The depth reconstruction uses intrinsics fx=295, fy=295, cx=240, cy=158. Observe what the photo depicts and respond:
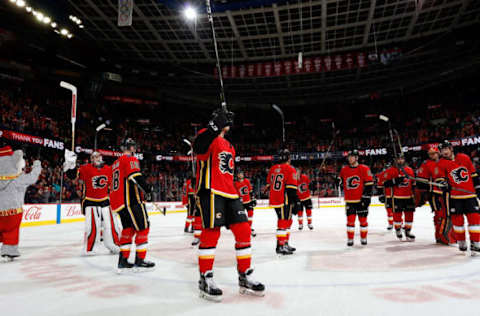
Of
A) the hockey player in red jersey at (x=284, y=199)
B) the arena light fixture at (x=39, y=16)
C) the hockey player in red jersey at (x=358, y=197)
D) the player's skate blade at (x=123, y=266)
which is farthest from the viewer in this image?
the arena light fixture at (x=39, y=16)

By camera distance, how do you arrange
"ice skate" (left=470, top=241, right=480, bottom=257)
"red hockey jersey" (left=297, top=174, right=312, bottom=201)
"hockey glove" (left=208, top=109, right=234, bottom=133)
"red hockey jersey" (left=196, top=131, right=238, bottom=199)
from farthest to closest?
"red hockey jersey" (left=297, top=174, right=312, bottom=201), "ice skate" (left=470, top=241, right=480, bottom=257), "red hockey jersey" (left=196, top=131, right=238, bottom=199), "hockey glove" (left=208, top=109, right=234, bottom=133)

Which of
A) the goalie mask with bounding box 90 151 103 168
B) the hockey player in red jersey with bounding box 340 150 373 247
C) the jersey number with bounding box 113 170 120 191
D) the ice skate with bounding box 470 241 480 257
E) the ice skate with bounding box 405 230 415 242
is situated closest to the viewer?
the jersey number with bounding box 113 170 120 191

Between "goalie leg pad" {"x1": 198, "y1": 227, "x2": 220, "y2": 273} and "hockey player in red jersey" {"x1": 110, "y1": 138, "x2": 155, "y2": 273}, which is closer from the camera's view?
"goalie leg pad" {"x1": 198, "y1": 227, "x2": 220, "y2": 273}

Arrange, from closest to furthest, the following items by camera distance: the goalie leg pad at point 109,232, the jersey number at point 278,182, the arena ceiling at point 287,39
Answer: the jersey number at point 278,182
the goalie leg pad at point 109,232
the arena ceiling at point 287,39

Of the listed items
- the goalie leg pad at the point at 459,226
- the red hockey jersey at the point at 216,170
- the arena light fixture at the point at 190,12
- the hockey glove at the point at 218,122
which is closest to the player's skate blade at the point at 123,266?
the red hockey jersey at the point at 216,170

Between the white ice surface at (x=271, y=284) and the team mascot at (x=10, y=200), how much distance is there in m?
0.29

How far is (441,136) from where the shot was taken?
23.2 meters

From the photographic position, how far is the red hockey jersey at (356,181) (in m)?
5.74

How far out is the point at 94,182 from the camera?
543 cm

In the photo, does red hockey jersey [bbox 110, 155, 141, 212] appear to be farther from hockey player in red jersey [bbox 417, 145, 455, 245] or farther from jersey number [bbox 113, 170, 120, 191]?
hockey player in red jersey [bbox 417, 145, 455, 245]

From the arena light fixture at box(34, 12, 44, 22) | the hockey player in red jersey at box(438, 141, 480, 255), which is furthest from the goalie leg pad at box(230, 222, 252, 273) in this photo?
the arena light fixture at box(34, 12, 44, 22)

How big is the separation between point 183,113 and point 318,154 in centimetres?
1393

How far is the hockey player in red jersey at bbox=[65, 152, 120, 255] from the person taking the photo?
208 inches

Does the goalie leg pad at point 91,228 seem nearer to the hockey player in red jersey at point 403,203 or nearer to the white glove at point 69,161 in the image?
the white glove at point 69,161
